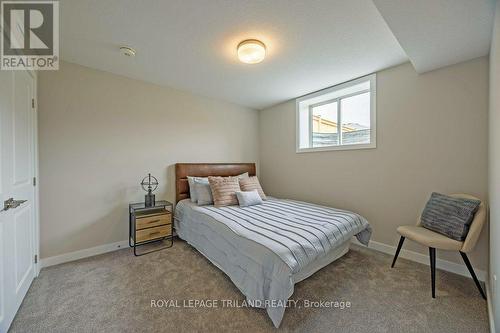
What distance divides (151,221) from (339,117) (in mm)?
3277

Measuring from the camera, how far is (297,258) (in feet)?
4.98

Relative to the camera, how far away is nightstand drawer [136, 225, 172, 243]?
100 inches

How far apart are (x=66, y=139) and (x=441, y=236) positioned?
4.19m

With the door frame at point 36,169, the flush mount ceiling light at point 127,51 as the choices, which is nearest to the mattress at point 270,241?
the door frame at point 36,169

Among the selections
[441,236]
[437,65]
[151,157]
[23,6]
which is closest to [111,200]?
[151,157]

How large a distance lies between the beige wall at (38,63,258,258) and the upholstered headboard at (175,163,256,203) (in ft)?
0.39

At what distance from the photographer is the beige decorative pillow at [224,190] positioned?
9.44 feet

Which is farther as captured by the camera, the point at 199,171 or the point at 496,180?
the point at 199,171

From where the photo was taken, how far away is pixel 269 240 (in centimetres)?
167

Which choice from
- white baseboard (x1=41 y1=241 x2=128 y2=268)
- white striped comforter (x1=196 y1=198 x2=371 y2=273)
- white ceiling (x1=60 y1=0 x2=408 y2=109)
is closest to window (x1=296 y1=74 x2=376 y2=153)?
white ceiling (x1=60 y1=0 x2=408 y2=109)

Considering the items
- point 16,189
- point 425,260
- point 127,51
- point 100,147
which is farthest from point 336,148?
point 16,189

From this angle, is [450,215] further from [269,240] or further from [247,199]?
[247,199]

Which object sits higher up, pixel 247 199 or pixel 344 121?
pixel 344 121

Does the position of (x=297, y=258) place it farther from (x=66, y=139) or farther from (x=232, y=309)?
(x=66, y=139)
